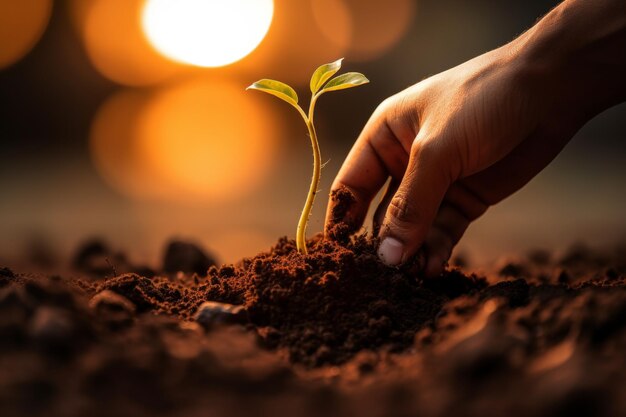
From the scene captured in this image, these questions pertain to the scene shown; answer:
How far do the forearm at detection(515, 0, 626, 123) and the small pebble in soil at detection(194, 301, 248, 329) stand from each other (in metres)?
1.15

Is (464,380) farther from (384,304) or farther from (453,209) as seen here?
(453,209)

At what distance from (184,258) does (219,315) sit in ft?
3.31

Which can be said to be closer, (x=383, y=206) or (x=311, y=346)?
(x=311, y=346)

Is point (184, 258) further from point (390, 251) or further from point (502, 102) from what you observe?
point (502, 102)

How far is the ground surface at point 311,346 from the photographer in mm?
740

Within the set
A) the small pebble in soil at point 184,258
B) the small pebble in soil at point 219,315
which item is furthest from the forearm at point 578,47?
the small pebble in soil at point 184,258

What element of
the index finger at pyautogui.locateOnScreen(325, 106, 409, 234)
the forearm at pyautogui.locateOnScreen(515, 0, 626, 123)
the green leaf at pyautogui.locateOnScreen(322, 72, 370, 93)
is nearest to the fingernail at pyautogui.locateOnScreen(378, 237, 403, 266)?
the index finger at pyautogui.locateOnScreen(325, 106, 409, 234)

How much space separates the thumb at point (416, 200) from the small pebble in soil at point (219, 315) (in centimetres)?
51

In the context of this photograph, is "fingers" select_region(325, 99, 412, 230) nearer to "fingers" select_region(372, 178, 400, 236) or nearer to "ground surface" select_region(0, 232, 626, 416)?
"fingers" select_region(372, 178, 400, 236)

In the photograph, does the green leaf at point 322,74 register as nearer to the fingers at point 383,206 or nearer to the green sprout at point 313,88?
the green sprout at point 313,88

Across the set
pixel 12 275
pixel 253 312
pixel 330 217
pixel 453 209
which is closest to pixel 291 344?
pixel 253 312

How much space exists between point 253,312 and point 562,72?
1208 mm

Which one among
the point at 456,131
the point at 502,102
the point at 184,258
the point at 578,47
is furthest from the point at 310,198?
the point at 578,47

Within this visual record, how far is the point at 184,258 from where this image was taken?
7.23 ft
